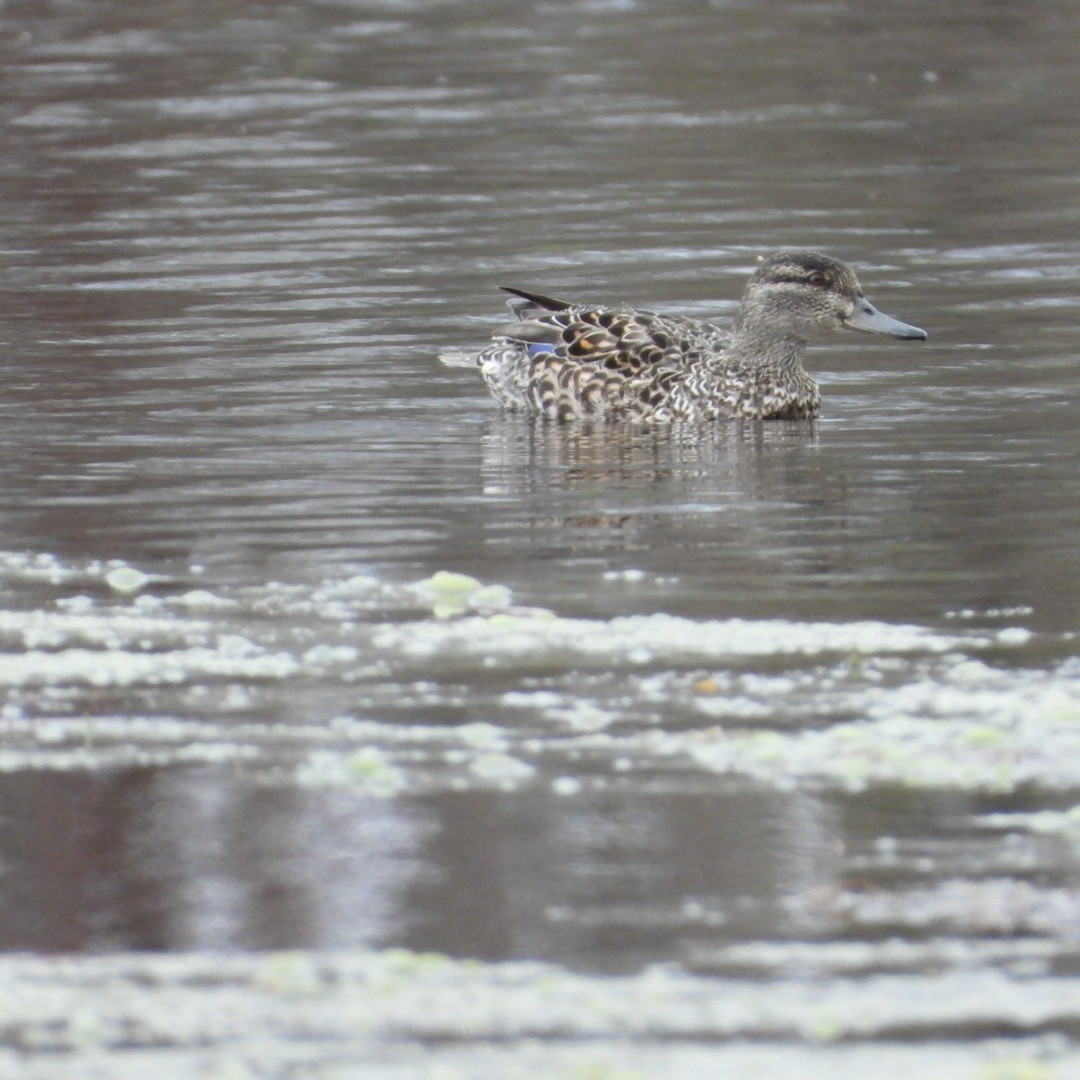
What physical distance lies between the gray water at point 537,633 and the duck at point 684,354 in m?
0.18

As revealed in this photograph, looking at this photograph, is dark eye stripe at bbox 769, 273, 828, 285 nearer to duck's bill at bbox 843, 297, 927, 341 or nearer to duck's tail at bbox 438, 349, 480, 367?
duck's bill at bbox 843, 297, 927, 341

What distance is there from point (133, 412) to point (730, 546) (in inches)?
A: 151

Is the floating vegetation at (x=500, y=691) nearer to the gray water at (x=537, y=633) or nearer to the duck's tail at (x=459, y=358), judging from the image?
the gray water at (x=537, y=633)

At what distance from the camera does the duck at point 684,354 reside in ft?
37.4

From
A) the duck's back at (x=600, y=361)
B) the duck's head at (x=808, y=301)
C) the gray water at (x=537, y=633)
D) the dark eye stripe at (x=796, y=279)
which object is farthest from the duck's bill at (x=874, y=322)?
the duck's back at (x=600, y=361)

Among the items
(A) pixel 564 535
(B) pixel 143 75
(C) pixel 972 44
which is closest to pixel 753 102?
(C) pixel 972 44

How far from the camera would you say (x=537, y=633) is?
707 cm

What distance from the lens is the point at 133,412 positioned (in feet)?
37.0

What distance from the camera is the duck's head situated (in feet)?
38.3

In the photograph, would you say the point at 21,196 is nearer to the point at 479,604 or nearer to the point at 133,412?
the point at 133,412

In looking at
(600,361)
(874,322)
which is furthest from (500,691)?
(874,322)

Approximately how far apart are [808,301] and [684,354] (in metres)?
0.70

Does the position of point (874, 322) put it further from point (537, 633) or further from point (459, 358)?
point (537, 633)

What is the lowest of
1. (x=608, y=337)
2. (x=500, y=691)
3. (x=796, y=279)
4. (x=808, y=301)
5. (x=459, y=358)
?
(x=500, y=691)
